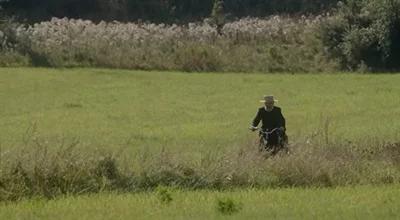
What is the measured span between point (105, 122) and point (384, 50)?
1943cm

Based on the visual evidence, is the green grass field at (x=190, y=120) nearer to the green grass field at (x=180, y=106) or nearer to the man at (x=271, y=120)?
the green grass field at (x=180, y=106)

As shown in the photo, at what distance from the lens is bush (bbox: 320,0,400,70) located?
39688 mm

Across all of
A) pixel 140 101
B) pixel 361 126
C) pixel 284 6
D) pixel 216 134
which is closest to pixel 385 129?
pixel 361 126

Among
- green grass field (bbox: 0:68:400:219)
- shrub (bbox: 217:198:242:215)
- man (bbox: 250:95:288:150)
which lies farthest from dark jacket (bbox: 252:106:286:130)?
shrub (bbox: 217:198:242:215)

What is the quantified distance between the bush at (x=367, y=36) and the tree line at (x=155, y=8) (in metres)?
13.8

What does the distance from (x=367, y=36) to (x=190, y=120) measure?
17.7 metres

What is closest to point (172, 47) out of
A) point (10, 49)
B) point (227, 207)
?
point (10, 49)

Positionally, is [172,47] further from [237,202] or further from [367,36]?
[237,202]

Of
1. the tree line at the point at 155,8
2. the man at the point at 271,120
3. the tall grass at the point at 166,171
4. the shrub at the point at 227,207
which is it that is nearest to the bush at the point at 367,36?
the tree line at the point at 155,8

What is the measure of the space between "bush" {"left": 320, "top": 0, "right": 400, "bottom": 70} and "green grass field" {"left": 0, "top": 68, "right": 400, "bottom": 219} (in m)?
3.23

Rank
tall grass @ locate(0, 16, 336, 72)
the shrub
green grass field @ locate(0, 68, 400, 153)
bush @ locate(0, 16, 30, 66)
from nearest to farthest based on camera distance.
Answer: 1. the shrub
2. green grass field @ locate(0, 68, 400, 153)
3. bush @ locate(0, 16, 30, 66)
4. tall grass @ locate(0, 16, 336, 72)

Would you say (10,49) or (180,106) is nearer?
(180,106)

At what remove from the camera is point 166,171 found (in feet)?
46.3

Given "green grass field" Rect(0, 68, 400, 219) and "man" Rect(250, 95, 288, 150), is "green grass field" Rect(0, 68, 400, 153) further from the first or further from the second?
"man" Rect(250, 95, 288, 150)
